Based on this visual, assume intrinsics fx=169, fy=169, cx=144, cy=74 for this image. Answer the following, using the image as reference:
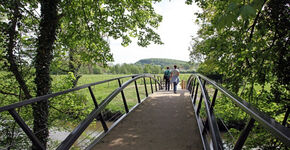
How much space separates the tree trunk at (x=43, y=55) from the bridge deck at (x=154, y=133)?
2835 mm

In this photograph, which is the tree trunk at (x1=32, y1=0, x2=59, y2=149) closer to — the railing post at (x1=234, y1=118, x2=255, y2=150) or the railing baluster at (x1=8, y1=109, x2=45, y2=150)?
the railing baluster at (x1=8, y1=109, x2=45, y2=150)

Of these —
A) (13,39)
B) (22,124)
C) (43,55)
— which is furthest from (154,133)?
(13,39)

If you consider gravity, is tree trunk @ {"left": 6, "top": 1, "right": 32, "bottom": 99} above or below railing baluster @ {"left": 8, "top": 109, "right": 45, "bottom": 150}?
above

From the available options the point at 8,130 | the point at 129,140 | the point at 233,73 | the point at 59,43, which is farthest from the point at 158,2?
the point at 8,130

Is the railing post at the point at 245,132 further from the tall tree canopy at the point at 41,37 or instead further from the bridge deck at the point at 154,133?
the tall tree canopy at the point at 41,37

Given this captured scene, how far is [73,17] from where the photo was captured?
617 cm

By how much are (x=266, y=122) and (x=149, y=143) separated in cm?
220

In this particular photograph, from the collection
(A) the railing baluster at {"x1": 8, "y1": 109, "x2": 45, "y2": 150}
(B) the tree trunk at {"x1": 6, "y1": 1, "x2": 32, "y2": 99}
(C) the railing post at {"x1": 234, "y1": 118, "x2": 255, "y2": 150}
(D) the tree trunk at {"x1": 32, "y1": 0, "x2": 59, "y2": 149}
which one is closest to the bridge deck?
(A) the railing baluster at {"x1": 8, "y1": 109, "x2": 45, "y2": 150}

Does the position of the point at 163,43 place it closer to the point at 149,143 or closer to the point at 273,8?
the point at 273,8

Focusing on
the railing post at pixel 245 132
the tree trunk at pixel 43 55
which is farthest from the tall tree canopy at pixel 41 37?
the railing post at pixel 245 132

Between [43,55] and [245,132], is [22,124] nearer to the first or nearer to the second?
[245,132]

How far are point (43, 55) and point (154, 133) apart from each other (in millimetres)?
4226

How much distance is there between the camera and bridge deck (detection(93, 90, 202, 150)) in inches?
109

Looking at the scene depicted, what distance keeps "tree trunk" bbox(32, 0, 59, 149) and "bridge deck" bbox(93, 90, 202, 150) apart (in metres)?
2.84
